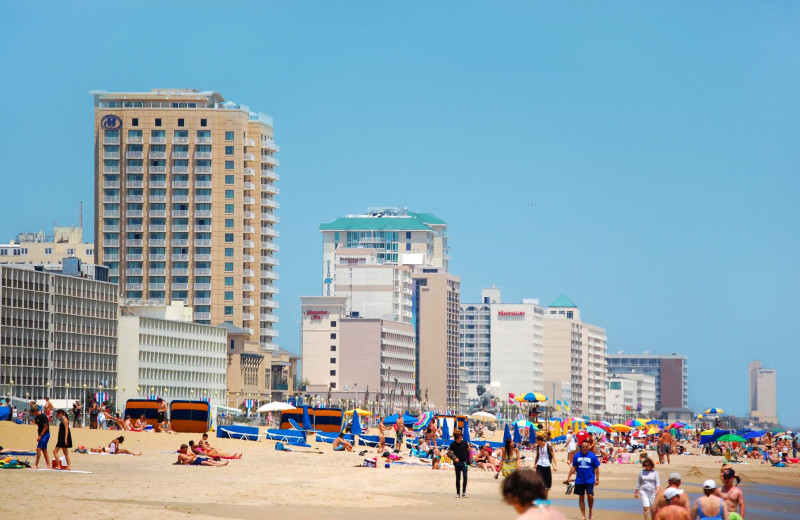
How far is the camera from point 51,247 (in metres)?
Answer: 183

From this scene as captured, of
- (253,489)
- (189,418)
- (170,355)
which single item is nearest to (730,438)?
(189,418)

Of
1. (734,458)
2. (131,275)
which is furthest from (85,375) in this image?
(734,458)

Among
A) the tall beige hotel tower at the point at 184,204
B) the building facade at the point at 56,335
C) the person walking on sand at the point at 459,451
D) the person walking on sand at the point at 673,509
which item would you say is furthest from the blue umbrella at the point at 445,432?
the tall beige hotel tower at the point at 184,204

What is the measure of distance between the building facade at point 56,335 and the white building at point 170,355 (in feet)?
7.37

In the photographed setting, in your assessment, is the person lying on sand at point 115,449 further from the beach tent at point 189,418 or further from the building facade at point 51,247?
the building facade at point 51,247

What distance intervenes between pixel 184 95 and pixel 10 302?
2182 inches

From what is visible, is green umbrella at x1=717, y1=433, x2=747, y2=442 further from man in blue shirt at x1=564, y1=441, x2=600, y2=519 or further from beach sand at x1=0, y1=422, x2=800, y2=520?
man in blue shirt at x1=564, y1=441, x2=600, y2=519

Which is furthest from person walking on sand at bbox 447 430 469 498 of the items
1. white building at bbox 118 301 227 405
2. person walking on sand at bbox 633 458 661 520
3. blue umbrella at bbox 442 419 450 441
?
white building at bbox 118 301 227 405

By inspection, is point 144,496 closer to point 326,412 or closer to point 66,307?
point 326,412

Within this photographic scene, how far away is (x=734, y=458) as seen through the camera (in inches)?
2918

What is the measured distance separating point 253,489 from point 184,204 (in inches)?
4641

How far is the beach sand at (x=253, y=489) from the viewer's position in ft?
81.4

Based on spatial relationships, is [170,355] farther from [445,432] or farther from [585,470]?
[585,470]

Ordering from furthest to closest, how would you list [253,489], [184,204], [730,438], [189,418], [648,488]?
1. [184,204]
2. [730,438]
3. [189,418]
4. [253,489]
5. [648,488]
